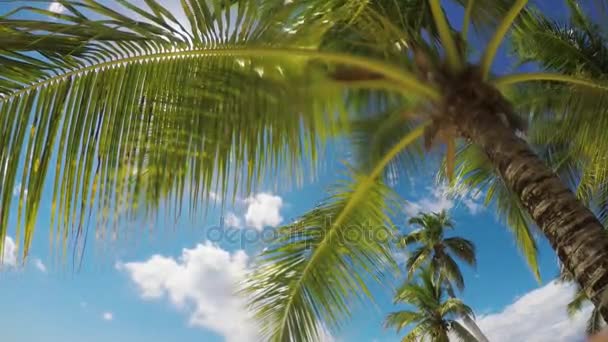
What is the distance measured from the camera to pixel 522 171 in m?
2.75

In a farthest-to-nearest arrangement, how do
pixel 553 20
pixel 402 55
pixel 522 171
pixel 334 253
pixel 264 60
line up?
1. pixel 553 20
2. pixel 334 253
3. pixel 402 55
4. pixel 264 60
5. pixel 522 171

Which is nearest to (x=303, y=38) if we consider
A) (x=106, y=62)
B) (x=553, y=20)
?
(x=106, y=62)

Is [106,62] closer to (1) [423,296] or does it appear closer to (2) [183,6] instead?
(2) [183,6]

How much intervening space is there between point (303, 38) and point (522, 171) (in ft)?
5.96

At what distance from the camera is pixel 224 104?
123 inches

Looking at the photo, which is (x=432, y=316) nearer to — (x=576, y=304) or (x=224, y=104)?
(x=576, y=304)

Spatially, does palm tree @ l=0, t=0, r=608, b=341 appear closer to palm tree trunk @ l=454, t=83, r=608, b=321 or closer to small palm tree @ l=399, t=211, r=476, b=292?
palm tree trunk @ l=454, t=83, r=608, b=321

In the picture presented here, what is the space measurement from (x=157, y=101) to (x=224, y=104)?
432 mm

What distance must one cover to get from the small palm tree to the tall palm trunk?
65.6 ft

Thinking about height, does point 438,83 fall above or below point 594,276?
above

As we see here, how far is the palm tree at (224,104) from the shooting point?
258 centimetres

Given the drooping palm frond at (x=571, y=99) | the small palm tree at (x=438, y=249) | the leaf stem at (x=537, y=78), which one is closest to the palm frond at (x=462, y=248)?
the small palm tree at (x=438, y=249)

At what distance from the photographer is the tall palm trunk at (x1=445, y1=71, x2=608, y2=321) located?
7.25 ft

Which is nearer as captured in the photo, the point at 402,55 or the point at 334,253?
the point at 402,55
